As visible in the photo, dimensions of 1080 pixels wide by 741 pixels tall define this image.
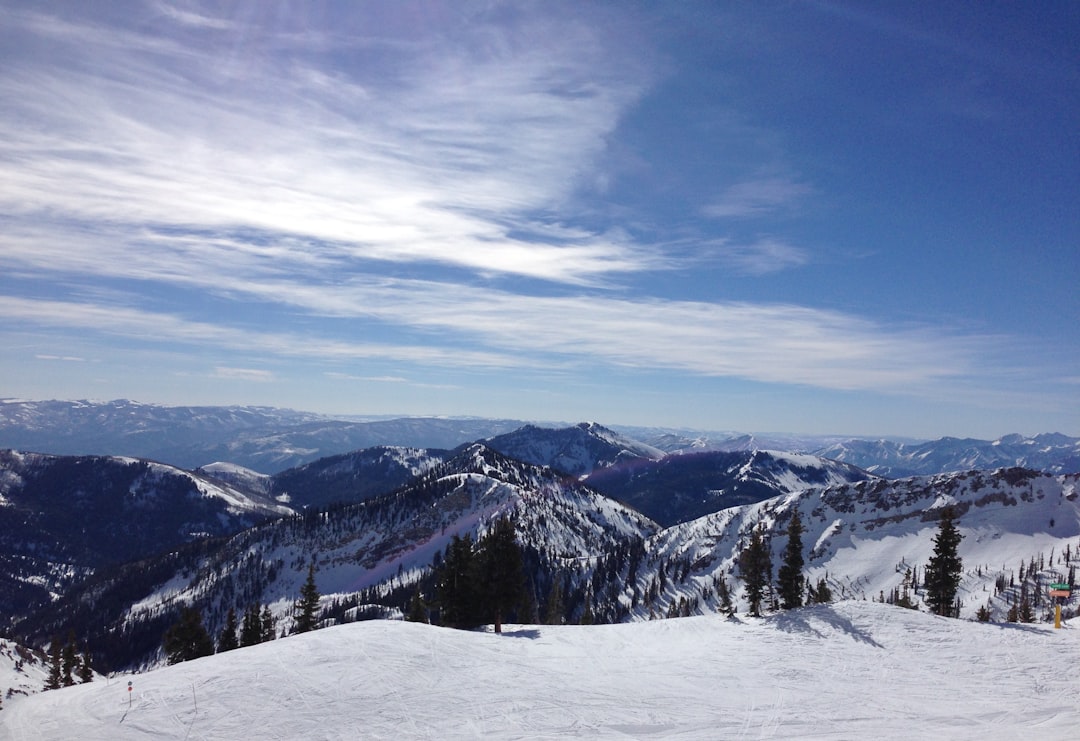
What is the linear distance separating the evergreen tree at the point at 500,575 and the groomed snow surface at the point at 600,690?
11277 millimetres

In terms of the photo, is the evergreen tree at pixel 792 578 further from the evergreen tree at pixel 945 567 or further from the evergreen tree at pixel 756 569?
the evergreen tree at pixel 945 567

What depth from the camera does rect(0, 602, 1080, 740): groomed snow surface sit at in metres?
20.2

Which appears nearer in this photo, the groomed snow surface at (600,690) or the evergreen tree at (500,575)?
the groomed snow surface at (600,690)

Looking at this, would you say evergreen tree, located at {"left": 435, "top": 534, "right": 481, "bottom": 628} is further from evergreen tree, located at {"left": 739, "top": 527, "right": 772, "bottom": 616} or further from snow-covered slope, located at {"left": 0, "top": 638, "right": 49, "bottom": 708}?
snow-covered slope, located at {"left": 0, "top": 638, "right": 49, "bottom": 708}

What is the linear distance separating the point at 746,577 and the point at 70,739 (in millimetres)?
49172

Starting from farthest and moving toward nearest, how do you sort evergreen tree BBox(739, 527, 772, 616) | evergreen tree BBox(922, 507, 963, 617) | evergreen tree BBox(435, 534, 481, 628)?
1. evergreen tree BBox(739, 527, 772, 616)
2. evergreen tree BBox(922, 507, 963, 617)
3. evergreen tree BBox(435, 534, 481, 628)

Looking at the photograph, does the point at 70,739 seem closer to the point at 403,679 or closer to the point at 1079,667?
the point at 403,679

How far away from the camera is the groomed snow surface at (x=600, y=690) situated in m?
20.2

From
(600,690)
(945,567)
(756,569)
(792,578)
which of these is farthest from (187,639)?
(945,567)

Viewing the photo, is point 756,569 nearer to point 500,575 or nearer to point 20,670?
point 500,575

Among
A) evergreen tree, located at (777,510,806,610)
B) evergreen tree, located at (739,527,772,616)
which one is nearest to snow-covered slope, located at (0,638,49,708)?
evergreen tree, located at (739,527,772,616)

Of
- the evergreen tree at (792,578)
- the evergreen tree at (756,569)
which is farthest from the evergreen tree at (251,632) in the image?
the evergreen tree at (792,578)

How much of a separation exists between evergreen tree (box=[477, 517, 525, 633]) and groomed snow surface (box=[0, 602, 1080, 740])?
37.0 feet

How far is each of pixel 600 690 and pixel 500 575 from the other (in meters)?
23.2
